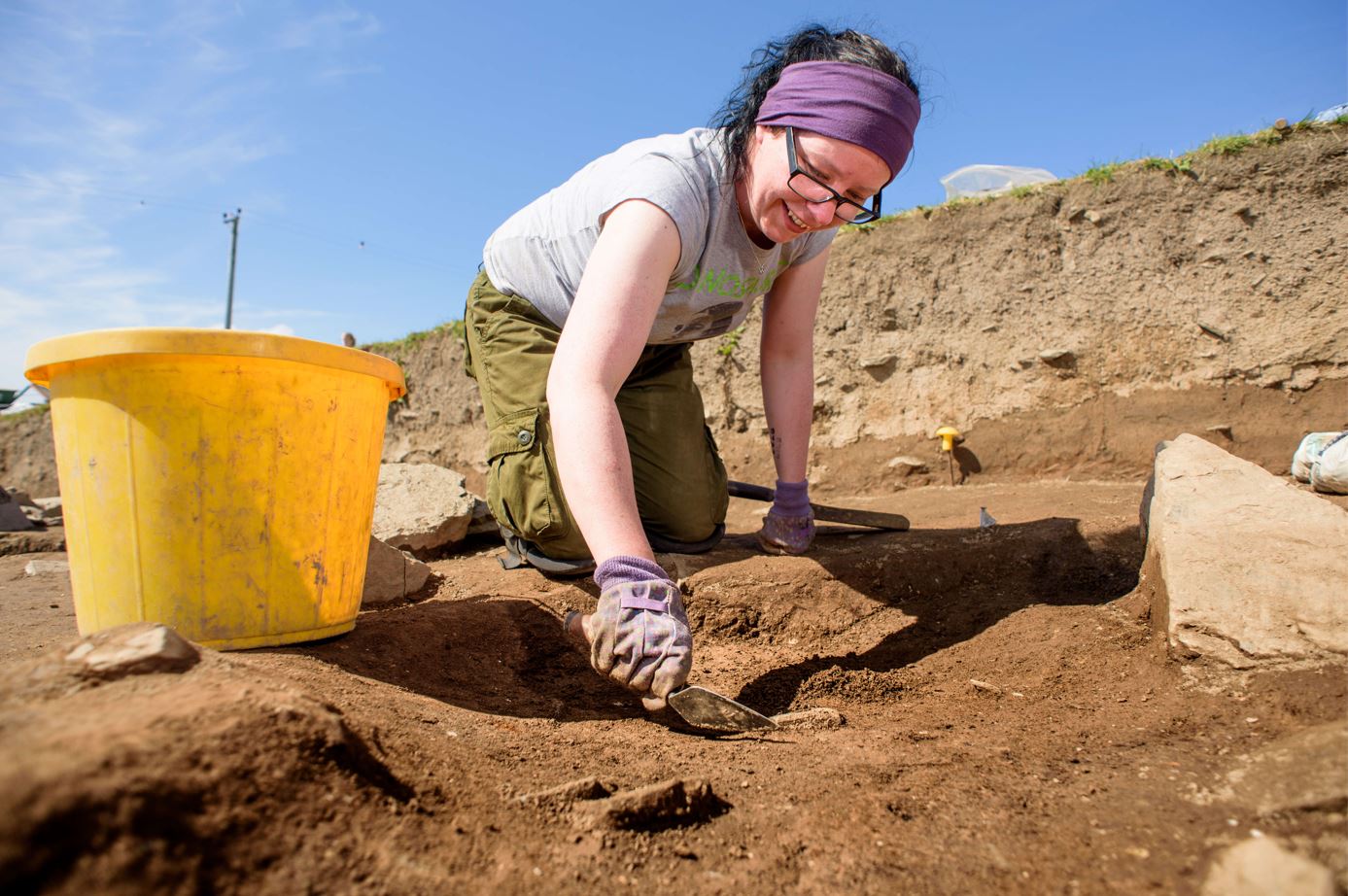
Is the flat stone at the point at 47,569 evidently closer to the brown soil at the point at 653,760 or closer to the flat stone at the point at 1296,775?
the brown soil at the point at 653,760

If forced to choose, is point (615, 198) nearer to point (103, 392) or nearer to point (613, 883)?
point (103, 392)

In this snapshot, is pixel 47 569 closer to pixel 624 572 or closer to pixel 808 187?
pixel 624 572

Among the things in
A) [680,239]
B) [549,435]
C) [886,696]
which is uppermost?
A: [680,239]

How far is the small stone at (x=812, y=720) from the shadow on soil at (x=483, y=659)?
313mm

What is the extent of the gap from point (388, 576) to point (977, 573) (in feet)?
5.73

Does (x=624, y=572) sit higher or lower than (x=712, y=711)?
higher

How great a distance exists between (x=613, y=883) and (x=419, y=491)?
2907 mm

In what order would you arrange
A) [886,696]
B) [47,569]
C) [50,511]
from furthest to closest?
[50,511] < [47,569] < [886,696]

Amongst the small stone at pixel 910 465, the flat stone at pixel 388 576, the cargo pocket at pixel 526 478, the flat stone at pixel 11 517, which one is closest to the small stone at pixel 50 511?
the flat stone at pixel 11 517

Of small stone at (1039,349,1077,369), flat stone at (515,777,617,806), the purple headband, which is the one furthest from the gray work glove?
small stone at (1039,349,1077,369)

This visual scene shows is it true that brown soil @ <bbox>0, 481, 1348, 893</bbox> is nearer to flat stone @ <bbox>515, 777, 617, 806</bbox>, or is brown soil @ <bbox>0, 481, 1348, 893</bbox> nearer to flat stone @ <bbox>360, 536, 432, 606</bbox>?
flat stone @ <bbox>515, 777, 617, 806</bbox>

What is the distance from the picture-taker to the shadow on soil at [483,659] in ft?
5.19

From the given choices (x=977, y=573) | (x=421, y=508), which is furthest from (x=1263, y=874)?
(x=421, y=508)

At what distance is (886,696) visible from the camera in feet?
5.57
